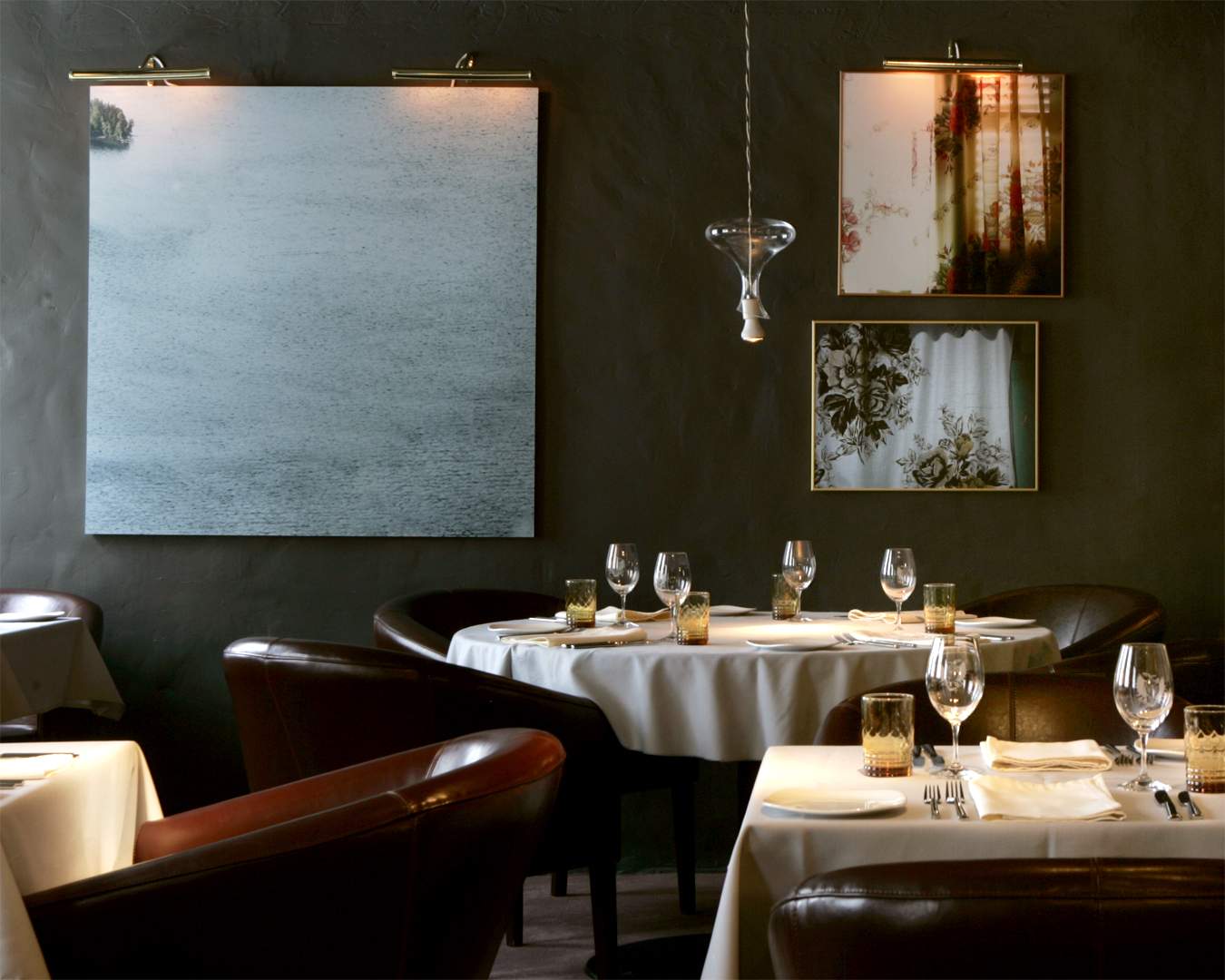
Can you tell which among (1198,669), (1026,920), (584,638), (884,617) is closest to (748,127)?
(884,617)

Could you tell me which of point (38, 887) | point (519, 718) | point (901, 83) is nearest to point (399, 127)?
point (901, 83)

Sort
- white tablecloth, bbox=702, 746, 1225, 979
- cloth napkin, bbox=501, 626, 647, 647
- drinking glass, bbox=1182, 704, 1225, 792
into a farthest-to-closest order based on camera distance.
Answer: cloth napkin, bbox=501, 626, 647, 647, drinking glass, bbox=1182, 704, 1225, 792, white tablecloth, bbox=702, 746, 1225, 979

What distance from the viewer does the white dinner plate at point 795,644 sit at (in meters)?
3.15

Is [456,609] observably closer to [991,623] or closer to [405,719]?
[405,719]

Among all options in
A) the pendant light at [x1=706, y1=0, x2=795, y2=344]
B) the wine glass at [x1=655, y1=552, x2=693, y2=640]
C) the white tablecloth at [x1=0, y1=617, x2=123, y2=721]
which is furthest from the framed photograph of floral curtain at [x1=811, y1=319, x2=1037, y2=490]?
the white tablecloth at [x1=0, y1=617, x2=123, y2=721]

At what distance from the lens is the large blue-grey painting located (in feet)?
14.9

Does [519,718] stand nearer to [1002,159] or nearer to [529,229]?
[529,229]

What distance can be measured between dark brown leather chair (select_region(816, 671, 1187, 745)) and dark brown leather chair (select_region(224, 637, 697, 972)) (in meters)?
0.88

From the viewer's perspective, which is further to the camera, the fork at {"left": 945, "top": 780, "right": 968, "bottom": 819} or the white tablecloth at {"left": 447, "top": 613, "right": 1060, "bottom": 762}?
the white tablecloth at {"left": 447, "top": 613, "right": 1060, "bottom": 762}

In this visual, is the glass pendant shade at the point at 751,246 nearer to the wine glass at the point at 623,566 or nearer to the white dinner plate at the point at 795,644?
the wine glass at the point at 623,566

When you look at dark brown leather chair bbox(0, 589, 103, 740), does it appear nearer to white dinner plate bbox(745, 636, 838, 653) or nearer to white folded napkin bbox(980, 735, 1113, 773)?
white dinner plate bbox(745, 636, 838, 653)

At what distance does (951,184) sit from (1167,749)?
2861 mm

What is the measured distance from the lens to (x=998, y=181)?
14.9 feet

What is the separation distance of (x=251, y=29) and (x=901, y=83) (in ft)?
7.33
